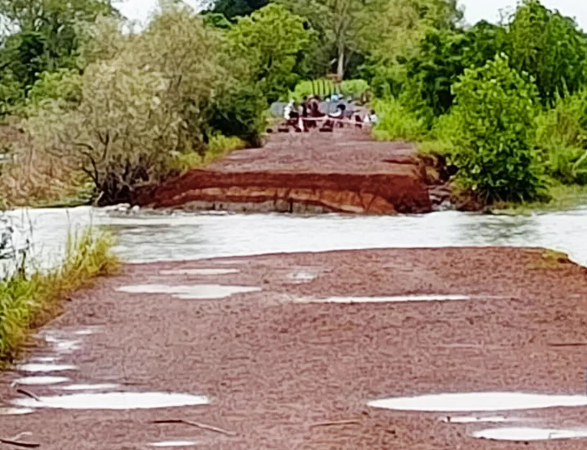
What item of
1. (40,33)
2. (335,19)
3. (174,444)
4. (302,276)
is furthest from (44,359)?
(335,19)

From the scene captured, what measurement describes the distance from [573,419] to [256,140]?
23701 millimetres

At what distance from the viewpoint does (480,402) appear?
6.30 m

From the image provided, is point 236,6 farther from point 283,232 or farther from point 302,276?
point 302,276

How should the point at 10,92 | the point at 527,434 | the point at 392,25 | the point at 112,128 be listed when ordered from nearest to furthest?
the point at 527,434, the point at 112,128, the point at 10,92, the point at 392,25

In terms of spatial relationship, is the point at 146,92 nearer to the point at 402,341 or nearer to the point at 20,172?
the point at 20,172

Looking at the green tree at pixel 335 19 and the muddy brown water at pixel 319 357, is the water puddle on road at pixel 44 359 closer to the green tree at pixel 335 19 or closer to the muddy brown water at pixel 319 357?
the muddy brown water at pixel 319 357

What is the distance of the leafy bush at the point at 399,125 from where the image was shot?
96.8 ft

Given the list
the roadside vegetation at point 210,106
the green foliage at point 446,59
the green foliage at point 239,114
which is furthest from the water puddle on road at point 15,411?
A: the green foliage at point 446,59

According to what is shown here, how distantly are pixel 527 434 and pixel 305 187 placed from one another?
15.9m

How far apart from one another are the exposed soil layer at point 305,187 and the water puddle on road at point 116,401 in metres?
14.2

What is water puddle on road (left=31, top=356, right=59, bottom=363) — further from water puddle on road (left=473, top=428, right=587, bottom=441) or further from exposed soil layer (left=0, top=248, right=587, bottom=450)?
water puddle on road (left=473, top=428, right=587, bottom=441)

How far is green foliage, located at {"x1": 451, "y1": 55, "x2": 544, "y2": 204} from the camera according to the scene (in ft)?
69.3

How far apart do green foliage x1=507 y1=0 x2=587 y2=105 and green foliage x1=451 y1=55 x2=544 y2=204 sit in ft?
19.7

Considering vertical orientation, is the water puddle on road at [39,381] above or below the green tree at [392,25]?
below
